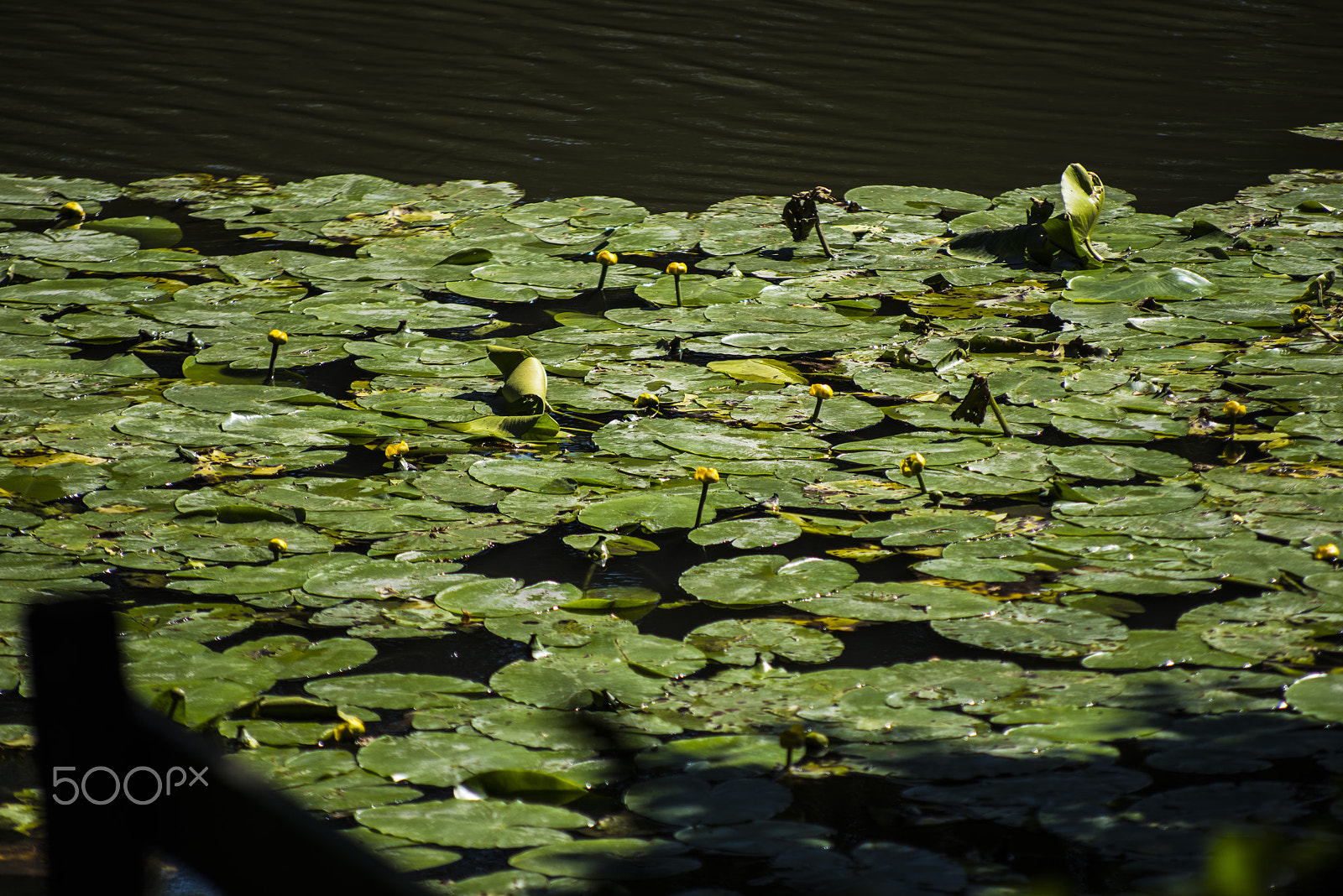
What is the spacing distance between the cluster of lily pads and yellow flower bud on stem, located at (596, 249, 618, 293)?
0.10 metres

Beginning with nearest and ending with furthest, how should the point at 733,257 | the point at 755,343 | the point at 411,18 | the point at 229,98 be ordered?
1. the point at 755,343
2. the point at 733,257
3. the point at 229,98
4. the point at 411,18

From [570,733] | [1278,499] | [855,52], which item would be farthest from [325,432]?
[855,52]

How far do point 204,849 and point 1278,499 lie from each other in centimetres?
235

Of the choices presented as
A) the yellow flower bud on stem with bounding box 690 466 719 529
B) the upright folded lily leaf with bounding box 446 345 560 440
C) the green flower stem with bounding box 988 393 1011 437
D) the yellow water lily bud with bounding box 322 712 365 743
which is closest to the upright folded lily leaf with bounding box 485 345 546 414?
the upright folded lily leaf with bounding box 446 345 560 440

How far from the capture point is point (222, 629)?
7.38 ft

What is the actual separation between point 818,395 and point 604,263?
120 cm

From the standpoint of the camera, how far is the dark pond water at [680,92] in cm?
542

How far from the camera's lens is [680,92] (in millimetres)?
6484

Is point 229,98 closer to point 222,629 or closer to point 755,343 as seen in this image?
point 755,343

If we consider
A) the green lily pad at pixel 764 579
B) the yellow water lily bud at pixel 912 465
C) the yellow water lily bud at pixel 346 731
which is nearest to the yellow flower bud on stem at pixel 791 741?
the green lily pad at pixel 764 579

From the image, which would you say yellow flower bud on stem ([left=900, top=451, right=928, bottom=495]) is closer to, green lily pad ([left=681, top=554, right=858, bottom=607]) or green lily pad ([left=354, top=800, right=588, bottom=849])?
green lily pad ([left=681, top=554, right=858, bottom=607])

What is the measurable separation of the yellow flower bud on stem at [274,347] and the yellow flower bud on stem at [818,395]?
1372mm

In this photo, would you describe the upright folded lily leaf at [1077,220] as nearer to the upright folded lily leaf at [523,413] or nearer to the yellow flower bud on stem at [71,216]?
the upright folded lily leaf at [523,413]

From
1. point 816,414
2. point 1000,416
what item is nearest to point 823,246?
point 816,414
